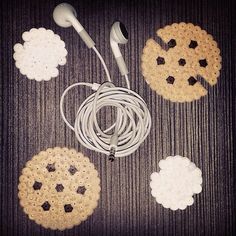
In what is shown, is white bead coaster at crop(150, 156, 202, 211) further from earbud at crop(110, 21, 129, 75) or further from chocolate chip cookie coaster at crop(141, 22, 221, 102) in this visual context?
earbud at crop(110, 21, 129, 75)

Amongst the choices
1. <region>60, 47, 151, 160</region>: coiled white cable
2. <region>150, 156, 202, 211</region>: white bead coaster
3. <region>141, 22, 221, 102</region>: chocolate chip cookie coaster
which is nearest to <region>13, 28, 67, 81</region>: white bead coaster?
<region>60, 47, 151, 160</region>: coiled white cable

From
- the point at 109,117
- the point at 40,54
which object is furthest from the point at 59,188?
the point at 40,54

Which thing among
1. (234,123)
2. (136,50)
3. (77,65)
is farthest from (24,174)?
(234,123)

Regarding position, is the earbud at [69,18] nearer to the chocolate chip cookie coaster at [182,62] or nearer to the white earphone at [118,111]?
the white earphone at [118,111]

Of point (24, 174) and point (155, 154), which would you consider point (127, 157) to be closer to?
point (155, 154)

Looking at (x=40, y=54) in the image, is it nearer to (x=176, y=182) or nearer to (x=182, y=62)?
(x=182, y=62)

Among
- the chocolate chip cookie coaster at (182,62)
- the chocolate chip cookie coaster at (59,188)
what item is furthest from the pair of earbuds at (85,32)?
the chocolate chip cookie coaster at (59,188)
